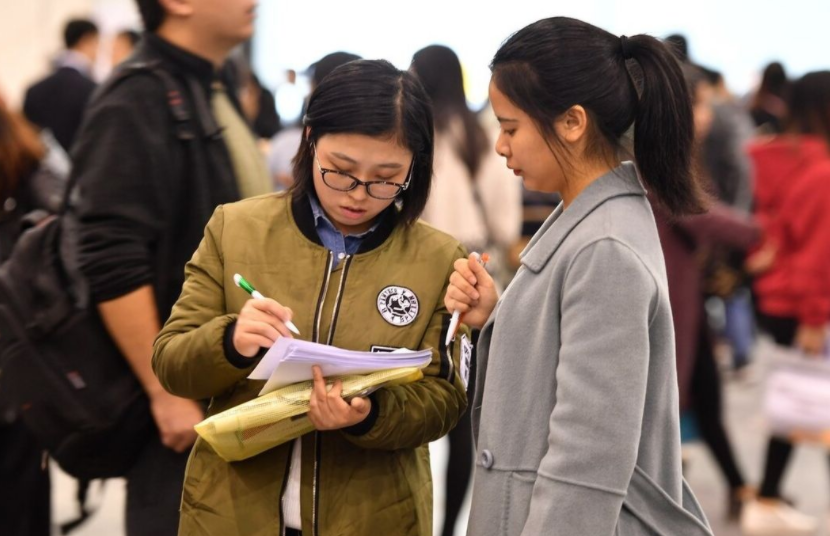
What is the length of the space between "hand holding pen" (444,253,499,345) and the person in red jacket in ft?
8.75

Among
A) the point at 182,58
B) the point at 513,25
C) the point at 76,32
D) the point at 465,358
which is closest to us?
the point at 465,358

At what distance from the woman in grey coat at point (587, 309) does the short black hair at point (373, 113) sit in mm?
178

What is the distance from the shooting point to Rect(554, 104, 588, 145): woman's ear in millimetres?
1696

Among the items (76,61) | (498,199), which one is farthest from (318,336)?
(76,61)

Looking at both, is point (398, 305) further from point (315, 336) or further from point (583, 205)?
point (583, 205)

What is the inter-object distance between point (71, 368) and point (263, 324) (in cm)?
74

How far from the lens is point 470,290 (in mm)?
1794

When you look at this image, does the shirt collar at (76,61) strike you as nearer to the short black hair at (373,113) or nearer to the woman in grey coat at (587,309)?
the short black hair at (373,113)

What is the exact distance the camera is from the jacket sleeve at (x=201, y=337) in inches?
68.6

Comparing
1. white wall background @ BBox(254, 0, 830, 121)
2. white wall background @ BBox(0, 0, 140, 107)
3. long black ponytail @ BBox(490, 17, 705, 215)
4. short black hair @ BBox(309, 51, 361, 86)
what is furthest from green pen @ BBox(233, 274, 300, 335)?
white wall background @ BBox(254, 0, 830, 121)

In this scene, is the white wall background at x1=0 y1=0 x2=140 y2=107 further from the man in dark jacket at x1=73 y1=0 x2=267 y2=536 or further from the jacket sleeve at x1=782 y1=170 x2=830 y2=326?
the man in dark jacket at x1=73 y1=0 x2=267 y2=536

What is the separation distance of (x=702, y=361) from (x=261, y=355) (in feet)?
9.71

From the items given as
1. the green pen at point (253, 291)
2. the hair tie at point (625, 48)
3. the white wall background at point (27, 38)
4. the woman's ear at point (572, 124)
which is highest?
the hair tie at point (625, 48)

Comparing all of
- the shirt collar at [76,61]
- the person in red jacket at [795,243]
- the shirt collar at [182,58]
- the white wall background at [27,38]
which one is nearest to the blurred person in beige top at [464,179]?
the person in red jacket at [795,243]
